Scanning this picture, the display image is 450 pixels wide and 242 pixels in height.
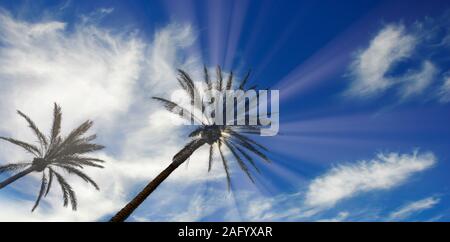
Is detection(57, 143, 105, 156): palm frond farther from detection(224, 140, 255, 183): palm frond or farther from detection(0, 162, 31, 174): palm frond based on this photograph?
detection(224, 140, 255, 183): palm frond

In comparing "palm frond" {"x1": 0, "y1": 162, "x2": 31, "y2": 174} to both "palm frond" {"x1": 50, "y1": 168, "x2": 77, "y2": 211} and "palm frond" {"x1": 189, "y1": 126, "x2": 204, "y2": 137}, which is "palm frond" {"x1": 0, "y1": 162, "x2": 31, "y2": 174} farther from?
"palm frond" {"x1": 189, "y1": 126, "x2": 204, "y2": 137}

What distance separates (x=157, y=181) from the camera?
14570 mm

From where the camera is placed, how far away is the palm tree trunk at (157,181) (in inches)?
504

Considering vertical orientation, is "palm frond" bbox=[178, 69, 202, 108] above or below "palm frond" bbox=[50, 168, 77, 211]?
above

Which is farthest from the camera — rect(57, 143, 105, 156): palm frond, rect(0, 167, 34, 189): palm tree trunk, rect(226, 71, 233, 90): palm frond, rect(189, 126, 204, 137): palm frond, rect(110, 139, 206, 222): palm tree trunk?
rect(57, 143, 105, 156): palm frond

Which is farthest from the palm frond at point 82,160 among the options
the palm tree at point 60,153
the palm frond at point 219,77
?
the palm frond at point 219,77

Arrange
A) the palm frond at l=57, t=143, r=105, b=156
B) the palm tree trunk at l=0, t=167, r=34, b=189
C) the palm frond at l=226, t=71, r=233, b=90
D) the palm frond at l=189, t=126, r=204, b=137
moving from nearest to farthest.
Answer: the palm frond at l=189, t=126, r=204, b=137
the palm frond at l=226, t=71, r=233, b=90
the palm tree trunk at l=0, t=167, r=34, b=189
the palm frond at l=57, t=143, r=105, b=156

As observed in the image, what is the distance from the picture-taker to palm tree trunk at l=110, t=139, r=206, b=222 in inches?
504

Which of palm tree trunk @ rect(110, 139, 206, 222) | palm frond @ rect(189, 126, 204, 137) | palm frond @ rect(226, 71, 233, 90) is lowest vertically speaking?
palm tree trunk @ rect(110, 139, 206, 222)

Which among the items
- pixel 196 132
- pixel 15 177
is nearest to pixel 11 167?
pixel 15 177

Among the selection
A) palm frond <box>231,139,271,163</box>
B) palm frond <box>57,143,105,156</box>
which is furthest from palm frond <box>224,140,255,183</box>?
palm frond <box>57,143,105,156</box>

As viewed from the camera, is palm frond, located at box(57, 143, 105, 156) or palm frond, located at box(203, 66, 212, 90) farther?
palm frond, located at box(57, 143, 105, 156)

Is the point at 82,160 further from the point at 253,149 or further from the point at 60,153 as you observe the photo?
the point at 253,149
